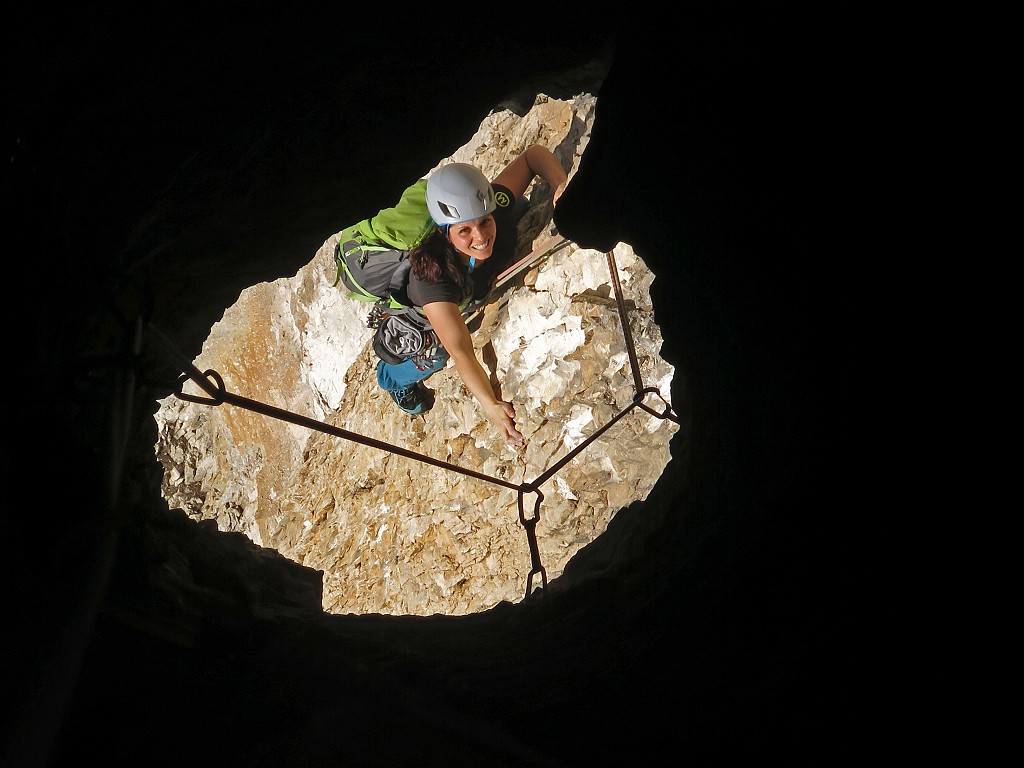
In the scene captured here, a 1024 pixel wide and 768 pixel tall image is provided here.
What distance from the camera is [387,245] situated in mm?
4172

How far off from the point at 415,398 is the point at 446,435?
0.40 metres

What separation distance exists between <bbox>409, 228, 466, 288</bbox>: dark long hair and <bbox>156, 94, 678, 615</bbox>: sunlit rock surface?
0.77 metres

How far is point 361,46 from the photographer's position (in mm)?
1594

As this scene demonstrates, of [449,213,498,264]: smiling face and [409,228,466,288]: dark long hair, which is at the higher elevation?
[449,213,498,264]: smiling face

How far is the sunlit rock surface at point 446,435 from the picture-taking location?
173 inches

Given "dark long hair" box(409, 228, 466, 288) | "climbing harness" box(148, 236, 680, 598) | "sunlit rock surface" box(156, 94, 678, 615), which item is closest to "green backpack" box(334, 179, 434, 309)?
"dark long hair" box(409, 228, 466, 288)

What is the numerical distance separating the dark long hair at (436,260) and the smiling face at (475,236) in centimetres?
8

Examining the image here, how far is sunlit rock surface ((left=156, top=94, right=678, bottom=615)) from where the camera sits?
4.39 m

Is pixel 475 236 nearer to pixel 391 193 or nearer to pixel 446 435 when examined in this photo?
pixel 446 435

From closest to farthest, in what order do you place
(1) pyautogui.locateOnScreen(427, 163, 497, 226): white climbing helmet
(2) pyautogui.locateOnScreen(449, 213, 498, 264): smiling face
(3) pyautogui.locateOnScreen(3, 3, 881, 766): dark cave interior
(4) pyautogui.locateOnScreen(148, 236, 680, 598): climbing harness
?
(3) pyautogui.locateOnScreen(3, 3, 881, 766): dark cave interior, (4) pyautogui.locateOnScreen(148, 236, 680, 598): climbing harness, (1) pyautogui.locateOnScreen(427, 163, 497, 226): white climbing helmet, (2) pyautogui.locateOnScreen(449, 213, 498, 264): smiling face

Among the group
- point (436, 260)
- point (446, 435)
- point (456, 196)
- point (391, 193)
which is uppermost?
point (456, 196)

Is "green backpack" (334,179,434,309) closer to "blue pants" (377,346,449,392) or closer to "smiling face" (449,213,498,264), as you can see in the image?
"smiling face" (449,213,498,264)

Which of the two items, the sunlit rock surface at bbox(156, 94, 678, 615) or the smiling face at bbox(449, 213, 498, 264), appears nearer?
the smiling face at bbox(449, 213, 498, 264)

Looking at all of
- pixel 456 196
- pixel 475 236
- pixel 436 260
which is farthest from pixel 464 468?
pixel 456 196
